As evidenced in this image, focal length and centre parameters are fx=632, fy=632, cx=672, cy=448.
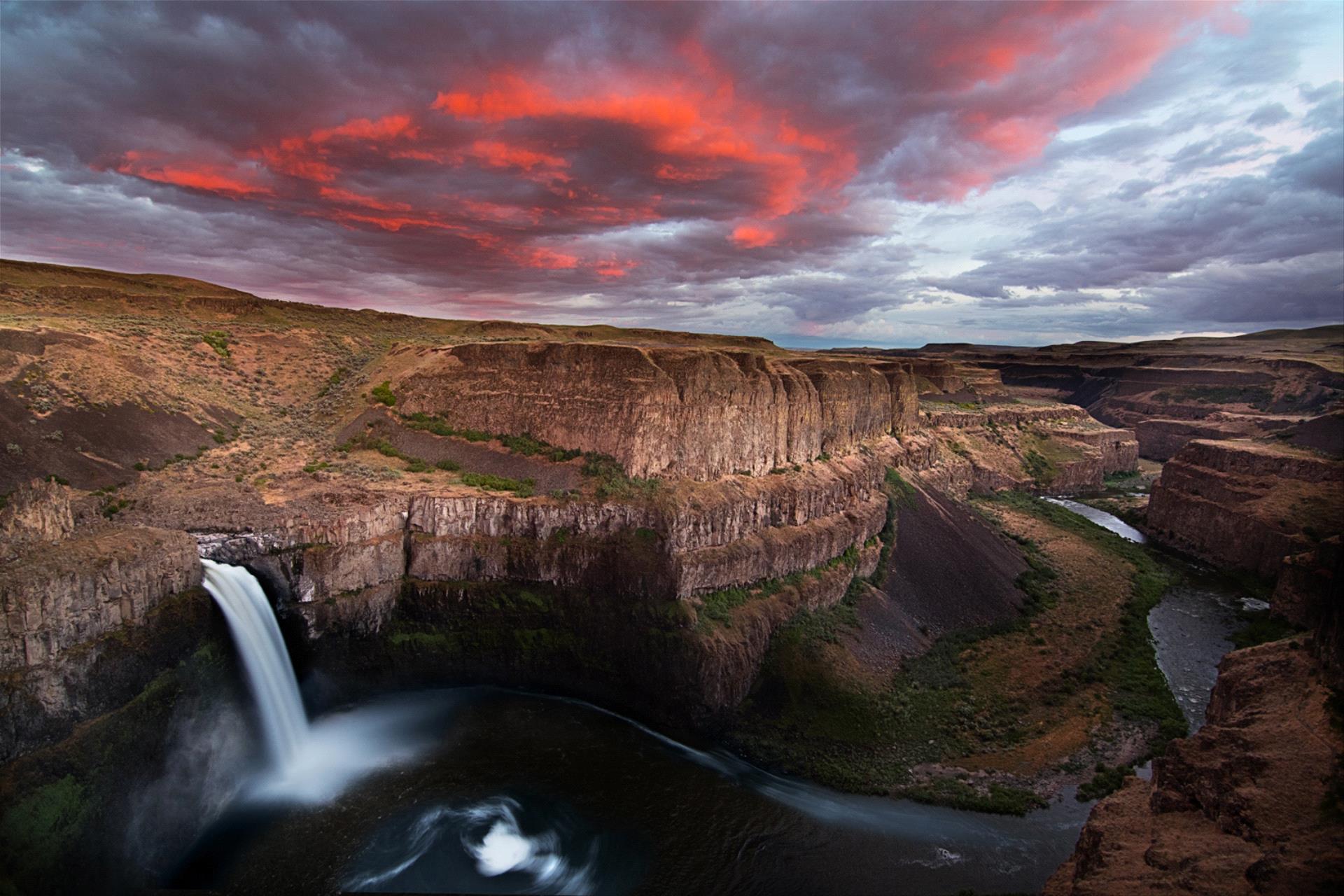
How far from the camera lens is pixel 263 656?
2612cm

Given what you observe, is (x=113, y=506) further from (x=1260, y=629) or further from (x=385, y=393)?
(x=1260, y=629)

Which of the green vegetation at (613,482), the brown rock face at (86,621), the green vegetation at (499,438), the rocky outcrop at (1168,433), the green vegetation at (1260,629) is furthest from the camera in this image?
the rocky outcrop at (1168,433)

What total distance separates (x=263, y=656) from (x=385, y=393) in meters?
23.6

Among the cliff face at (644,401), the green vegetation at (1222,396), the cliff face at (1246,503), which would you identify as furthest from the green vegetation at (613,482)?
the green vegetation at (1222,396)

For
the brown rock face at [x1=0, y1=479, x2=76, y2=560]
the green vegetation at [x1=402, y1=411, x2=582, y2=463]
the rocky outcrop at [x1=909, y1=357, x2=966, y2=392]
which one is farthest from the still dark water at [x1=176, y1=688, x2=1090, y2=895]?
the rocky outcrop at [x1=909, y1=357, x2=966, y2=392]

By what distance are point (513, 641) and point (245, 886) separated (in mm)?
13288

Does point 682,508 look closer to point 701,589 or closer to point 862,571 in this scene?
point 701,589

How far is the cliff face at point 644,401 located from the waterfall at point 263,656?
1707 centimetres

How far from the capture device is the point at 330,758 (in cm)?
2564

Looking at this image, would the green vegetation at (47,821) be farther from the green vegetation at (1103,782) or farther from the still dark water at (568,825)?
the green vegetation at (1103,782)

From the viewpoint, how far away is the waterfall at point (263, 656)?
25297mm

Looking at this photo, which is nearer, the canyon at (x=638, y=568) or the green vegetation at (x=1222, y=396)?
the canyon at (x=638, y=568)

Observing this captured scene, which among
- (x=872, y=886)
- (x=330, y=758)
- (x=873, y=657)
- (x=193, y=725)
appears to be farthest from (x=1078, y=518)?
(x=193, y=725)

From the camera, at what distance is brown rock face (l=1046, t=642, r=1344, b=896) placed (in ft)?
33.8
